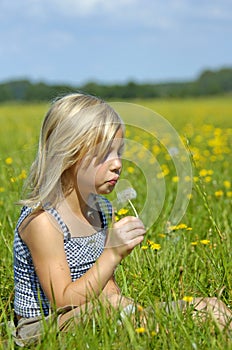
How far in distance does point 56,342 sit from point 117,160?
0.57 meters

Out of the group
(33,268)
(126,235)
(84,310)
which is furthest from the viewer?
(33,268)

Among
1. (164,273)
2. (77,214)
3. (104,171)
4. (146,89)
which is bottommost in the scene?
(146,89)

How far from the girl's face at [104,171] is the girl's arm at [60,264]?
0.53 feet

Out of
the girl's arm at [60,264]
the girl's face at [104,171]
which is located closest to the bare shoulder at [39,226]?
the girl's arm at [60,264]

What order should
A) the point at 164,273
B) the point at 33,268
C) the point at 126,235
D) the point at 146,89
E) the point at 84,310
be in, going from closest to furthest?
the point at 126,235 → the point at 84,310 → the point at 33,268 → the point at 164,273 → the point at 146,89

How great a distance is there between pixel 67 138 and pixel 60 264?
388mm

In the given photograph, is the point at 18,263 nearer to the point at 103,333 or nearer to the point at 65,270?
the point at 65,270

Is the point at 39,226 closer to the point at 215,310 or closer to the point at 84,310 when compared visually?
the point at 84,310

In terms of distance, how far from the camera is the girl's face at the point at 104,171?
2156mm

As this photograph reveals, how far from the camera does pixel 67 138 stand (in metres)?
2.17

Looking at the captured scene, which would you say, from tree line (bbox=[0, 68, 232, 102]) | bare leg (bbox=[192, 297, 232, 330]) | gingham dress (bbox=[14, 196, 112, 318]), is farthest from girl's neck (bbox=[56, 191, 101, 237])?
tree line (bbox=[0, 68, 232, 102])

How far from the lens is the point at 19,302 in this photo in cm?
233

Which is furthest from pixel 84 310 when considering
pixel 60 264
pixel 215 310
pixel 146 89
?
pixel 146 89

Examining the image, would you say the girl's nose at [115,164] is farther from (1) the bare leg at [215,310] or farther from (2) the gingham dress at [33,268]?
(1) the bare leg at [215,310]
